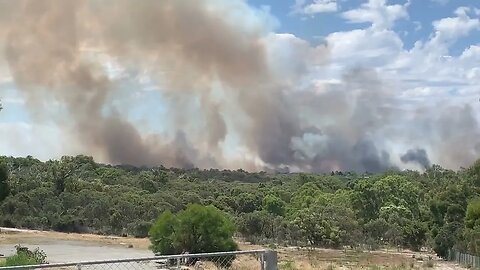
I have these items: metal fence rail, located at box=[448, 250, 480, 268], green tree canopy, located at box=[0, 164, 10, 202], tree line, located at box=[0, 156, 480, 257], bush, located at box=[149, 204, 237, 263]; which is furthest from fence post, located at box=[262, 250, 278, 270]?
green tree canopy, located at box=[0, 164, 10, 202]

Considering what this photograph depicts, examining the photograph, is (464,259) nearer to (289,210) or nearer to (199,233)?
(199,233)

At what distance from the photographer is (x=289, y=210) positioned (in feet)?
269

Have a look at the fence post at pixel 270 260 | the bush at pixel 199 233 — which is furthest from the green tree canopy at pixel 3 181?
the fence post at pixel 270 260

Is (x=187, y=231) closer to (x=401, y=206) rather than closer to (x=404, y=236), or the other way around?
(x=404, y=236)

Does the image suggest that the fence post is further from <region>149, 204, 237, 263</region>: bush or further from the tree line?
the tree line

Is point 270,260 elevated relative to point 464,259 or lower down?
lower down

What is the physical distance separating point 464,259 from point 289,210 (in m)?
38.0

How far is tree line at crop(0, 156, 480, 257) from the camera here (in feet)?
196

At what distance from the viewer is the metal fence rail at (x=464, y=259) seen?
129ft

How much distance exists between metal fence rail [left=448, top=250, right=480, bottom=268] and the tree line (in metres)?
0.69

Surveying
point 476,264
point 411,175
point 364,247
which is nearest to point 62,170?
→ point 364,247

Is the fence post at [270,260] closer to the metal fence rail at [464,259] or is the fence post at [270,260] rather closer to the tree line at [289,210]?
the metal fence rail at [464,259]

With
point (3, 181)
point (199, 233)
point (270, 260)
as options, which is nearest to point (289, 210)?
point (3, 181)

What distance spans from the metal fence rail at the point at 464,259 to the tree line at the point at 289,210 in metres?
0.69
